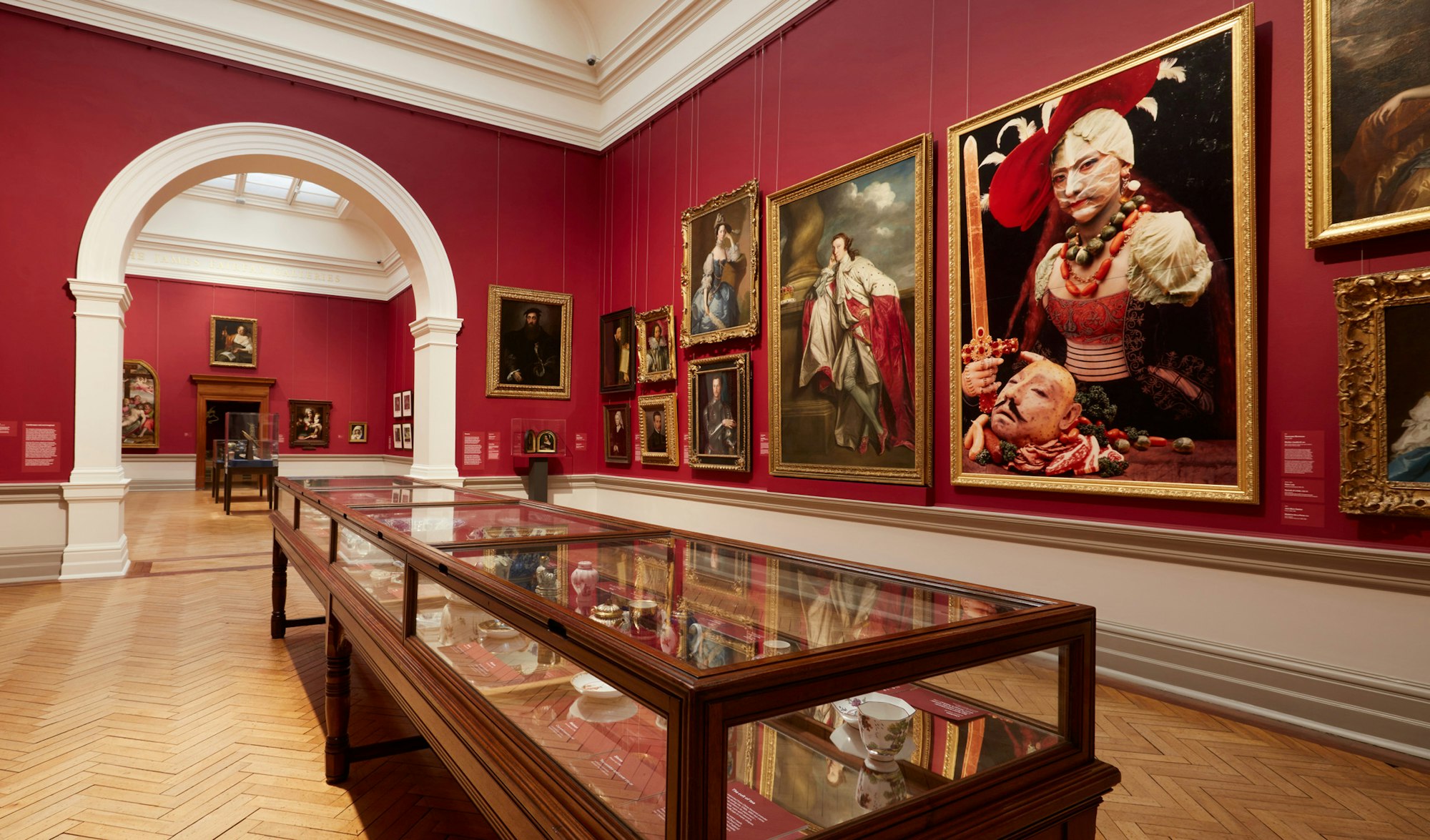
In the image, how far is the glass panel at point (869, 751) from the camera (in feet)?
4.35

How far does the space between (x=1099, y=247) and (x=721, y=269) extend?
3.90 meters

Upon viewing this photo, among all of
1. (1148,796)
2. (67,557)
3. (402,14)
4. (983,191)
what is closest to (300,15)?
(402,14)

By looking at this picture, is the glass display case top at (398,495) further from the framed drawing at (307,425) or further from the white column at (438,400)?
the framed drawing at (307,425)

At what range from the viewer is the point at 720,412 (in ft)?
24.0

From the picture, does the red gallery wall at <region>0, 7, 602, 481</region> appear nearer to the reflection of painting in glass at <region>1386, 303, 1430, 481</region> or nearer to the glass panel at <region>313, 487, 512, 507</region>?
the glass panel at <region>313, 487, 512, 507</region>

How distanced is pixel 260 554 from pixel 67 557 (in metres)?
1.90

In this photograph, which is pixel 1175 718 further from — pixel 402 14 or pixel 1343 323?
pixel 402 14

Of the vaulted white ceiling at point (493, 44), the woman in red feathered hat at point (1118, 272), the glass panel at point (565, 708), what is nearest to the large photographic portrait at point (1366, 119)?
the woman in red feathered hat at point (1118, 272)

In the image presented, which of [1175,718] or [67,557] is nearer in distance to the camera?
[1175,718]

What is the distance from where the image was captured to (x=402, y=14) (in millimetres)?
8125

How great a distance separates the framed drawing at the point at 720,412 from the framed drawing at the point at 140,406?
1392cm

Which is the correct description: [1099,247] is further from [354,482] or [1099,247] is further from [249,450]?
[249,450]

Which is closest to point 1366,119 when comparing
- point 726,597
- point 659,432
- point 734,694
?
point 726,597

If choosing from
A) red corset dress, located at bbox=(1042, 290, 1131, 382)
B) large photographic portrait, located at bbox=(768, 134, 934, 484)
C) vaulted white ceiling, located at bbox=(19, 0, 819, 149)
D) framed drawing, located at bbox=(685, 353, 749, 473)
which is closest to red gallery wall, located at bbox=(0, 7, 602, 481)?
vaulted white ceiling, located at bbox=(19, 0, 819, 149)
